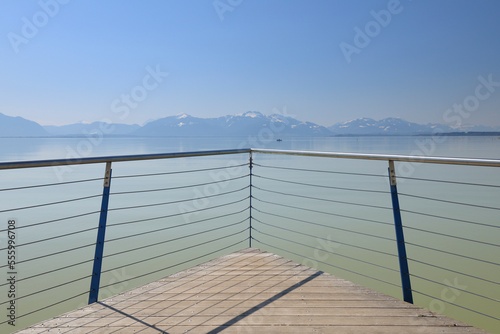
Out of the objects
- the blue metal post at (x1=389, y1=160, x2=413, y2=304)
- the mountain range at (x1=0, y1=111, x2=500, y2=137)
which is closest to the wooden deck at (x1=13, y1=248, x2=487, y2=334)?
the blue metal post at (x1=389, y1=160, x2=413, y2=304)

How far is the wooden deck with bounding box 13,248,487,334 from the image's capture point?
1496 millimetres

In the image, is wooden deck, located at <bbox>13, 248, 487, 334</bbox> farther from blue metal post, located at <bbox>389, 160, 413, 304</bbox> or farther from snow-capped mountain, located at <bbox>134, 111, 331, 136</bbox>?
snow-capped mountain, located at <bbox>134, 111, 331, 136</bbox>

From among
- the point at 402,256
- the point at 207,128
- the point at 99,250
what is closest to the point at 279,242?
the point at 402,256

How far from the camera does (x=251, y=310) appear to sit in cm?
168

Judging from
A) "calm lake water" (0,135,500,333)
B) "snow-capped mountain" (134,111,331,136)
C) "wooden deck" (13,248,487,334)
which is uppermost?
"snow-capped mountain" (134,111,331,136)

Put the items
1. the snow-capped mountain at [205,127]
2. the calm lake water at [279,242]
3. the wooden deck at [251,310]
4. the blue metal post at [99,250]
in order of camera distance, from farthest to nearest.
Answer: the snow-capped mountain at [205,127] → the calm lake water at [279,242] → the blue metal post at [99,250] → the wooden deck at [251,310]

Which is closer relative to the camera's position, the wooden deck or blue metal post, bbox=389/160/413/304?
the wooden deck

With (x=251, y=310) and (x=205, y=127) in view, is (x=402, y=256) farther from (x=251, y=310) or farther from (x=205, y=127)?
(x=205, y=127)

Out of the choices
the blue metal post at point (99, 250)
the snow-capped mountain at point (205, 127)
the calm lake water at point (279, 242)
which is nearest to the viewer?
the blue metal post at point (99, 250)

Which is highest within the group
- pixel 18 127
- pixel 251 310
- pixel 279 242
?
pixel 18 127

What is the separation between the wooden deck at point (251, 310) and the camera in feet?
4.91

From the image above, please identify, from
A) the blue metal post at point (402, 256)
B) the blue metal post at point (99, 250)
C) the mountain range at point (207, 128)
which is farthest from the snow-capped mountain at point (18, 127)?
the blue metal post at point (402, 256)

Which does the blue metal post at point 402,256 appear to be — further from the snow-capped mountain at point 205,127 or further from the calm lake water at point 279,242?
the snow-capped mountain at point 205,127

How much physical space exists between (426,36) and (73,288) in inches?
744
